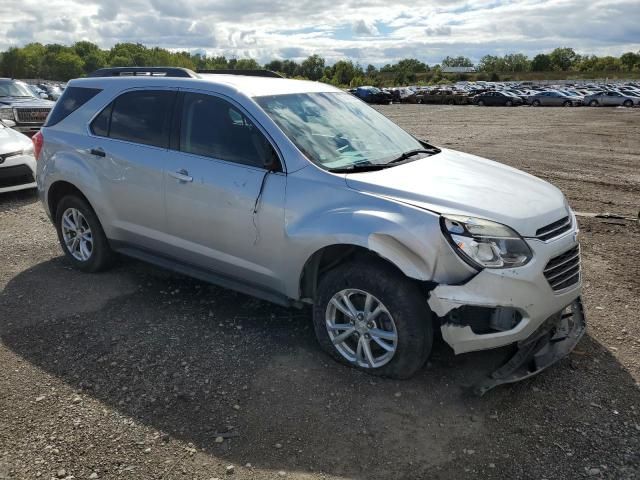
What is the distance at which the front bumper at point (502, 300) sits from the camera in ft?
10.5

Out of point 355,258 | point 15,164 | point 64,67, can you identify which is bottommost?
point 15,164

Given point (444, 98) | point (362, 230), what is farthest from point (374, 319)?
point (444, 98)

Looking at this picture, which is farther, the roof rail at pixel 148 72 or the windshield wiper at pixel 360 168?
the roof rail at pixel 148 72

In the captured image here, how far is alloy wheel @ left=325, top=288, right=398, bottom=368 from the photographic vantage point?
3.55 meters

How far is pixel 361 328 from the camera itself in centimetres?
364

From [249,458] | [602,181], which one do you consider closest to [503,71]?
[602,181]

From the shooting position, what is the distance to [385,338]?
3555mm

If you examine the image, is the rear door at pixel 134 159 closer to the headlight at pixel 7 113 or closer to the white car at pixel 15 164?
the white car at pixel 15 164

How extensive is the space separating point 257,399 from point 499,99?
46.7 m

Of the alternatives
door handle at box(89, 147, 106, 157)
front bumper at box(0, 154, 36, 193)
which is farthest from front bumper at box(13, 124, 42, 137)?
door handle at box(89, 147, 106, 157)

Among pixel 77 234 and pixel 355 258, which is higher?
pixel 355 258

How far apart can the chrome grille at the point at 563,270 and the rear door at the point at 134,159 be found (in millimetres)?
2971

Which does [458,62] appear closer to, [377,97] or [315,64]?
[315,64]

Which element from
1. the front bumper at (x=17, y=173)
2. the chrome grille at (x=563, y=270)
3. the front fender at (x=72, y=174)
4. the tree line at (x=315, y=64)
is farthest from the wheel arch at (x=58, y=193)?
the tree line at (x=315, y=64)
